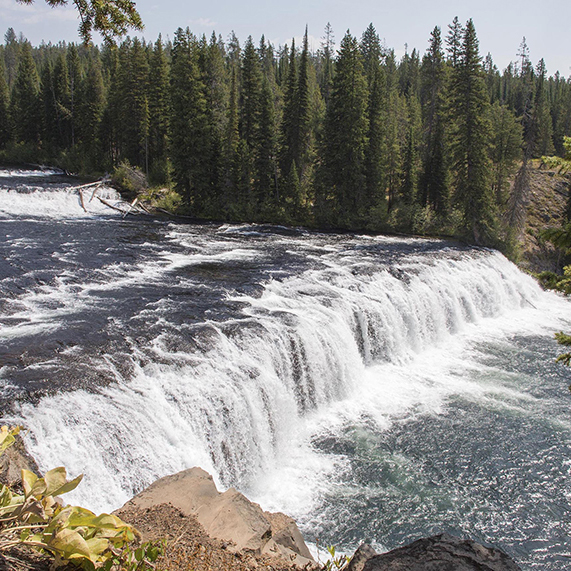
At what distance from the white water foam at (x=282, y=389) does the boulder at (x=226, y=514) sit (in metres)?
2.65

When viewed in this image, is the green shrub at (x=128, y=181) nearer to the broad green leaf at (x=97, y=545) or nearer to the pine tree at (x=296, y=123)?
the pine tree at (x=296, y=123)

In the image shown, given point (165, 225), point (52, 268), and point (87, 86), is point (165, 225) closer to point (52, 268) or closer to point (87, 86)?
point (52, 268)

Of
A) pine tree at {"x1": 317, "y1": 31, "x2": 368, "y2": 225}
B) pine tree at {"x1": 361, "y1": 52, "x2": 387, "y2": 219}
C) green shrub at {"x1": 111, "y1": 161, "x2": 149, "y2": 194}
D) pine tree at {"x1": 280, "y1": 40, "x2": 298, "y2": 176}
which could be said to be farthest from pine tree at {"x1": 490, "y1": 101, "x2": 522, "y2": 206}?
green shrub at {"x1": 111, "y1": 161, "x2": 149, "y2": 194}

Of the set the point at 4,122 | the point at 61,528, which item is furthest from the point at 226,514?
the point at 4,122

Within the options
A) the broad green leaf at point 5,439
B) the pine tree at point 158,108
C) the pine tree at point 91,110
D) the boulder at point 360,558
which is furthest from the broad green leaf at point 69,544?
the pine tree at point 91,110

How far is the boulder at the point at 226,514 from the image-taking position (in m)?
5.12

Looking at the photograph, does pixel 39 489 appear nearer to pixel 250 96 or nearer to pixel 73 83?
pixel 250 96

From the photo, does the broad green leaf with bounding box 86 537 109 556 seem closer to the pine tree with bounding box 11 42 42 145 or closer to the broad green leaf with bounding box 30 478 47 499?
the broad green leaf with bounding box 30 478 47 499

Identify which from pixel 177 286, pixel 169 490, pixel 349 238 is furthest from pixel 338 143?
pixel 169 490

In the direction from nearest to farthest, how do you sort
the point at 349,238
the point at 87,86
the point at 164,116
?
the point at 349,238, the point at 164,116, the point at 87,86

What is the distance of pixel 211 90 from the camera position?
44219 millimetres

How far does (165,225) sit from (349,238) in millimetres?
12223

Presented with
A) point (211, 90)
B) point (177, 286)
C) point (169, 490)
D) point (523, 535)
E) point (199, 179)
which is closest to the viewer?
point (169, 490)

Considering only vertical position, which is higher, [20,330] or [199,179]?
[199,179]
